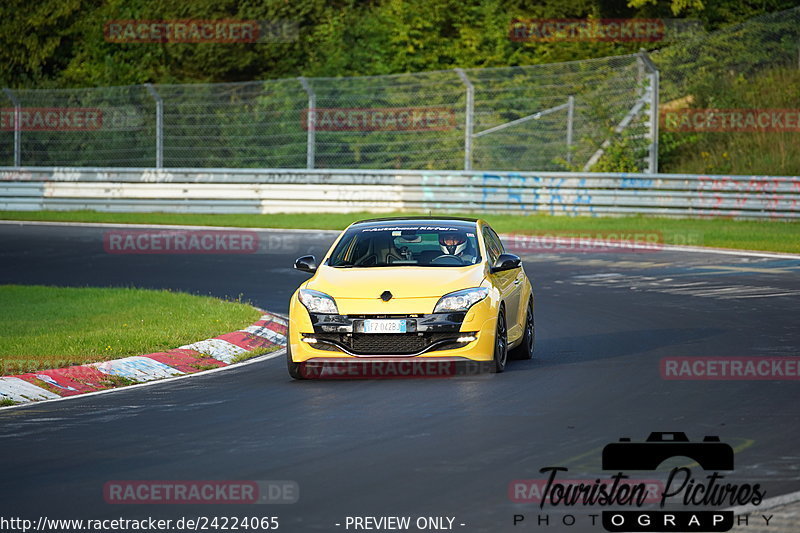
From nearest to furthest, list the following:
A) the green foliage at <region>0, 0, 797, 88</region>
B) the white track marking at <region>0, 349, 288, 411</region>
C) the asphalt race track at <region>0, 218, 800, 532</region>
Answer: the asphalt race track at <region>0, 218, 800, 532</region> → the white track marking at <region>0, 349, 288, 411</region> → the green foliage at <region>0, 0, 797, 88</region>

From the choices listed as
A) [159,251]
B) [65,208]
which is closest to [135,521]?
[159,251]

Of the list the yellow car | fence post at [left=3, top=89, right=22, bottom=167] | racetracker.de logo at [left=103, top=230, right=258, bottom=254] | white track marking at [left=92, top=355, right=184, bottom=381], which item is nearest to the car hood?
the yellow car

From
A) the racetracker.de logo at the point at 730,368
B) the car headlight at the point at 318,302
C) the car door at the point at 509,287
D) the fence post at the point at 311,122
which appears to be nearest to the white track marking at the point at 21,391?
the car headlight at the point at 318,302

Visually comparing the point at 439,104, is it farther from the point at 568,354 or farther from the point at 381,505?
the point at 381,505

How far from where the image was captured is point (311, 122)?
1425 inches

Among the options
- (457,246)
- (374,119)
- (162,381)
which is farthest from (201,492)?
(374,119)

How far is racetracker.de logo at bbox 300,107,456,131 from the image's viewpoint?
117 feet

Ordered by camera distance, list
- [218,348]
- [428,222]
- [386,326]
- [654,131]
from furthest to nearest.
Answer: [654,131]
[218,348]
[428,222]
[386,326]

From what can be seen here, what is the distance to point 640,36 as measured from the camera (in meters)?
42.9

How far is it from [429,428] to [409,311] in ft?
8.00

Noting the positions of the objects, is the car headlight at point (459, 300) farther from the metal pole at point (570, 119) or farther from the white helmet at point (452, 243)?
the metal pole at point (570, 119)

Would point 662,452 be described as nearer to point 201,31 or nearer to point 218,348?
point 218,348

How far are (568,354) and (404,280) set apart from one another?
217cm

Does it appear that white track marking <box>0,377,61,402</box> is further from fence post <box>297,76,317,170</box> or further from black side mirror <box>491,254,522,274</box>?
fence post <box>297,76,317,170</box>
